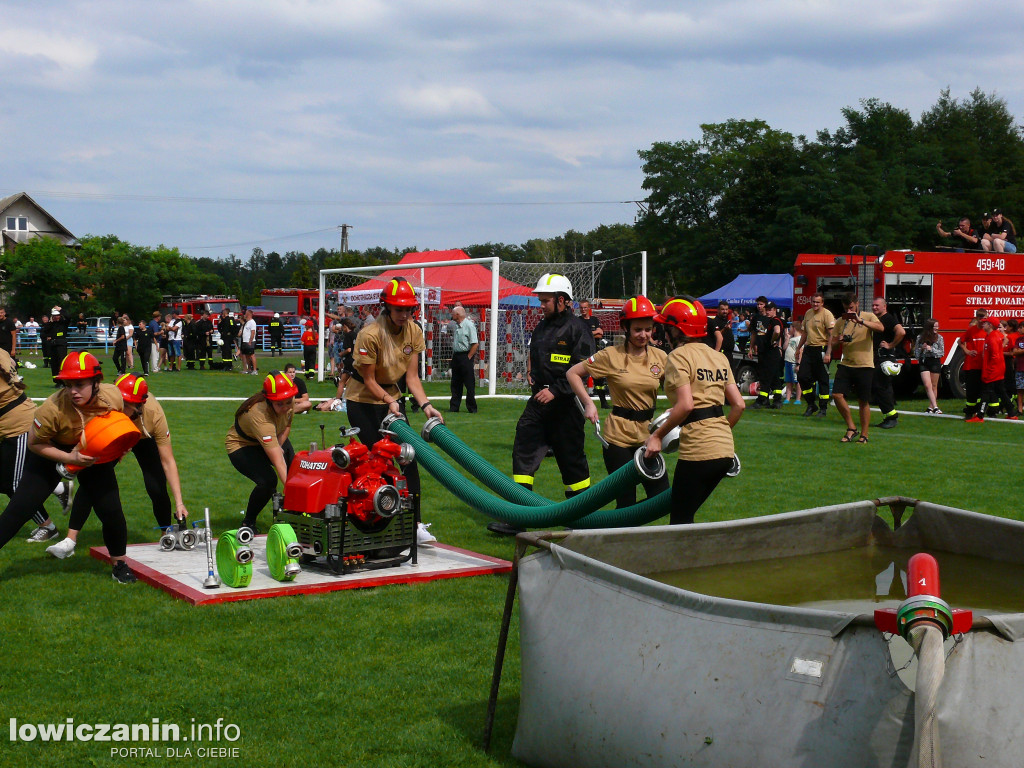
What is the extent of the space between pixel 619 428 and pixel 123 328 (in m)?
26.2

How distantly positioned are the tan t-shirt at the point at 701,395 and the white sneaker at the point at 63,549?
14.2 ft

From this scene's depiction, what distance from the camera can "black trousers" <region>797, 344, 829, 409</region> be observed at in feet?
57.2

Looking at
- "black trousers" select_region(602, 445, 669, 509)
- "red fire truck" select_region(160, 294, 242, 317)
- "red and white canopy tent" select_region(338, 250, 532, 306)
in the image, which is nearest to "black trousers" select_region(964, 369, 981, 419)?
"black trousers" select_region(602, 445, 669, 509)

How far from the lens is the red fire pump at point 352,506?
680 cm

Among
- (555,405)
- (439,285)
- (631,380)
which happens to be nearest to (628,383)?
(631,380)

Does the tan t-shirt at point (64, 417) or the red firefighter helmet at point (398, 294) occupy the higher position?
the red firefighter helmet at point (398, 294)

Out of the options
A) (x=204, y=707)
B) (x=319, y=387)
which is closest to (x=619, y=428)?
(x=204, y=707)

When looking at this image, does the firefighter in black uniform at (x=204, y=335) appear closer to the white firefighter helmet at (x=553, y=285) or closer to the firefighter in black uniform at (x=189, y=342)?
the firefighter in black uniform at (x=189, y=342)

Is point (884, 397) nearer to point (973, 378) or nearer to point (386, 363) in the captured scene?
point (973, 378)

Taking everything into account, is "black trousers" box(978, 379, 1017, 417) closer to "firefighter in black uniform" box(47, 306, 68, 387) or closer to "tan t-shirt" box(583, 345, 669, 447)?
"tan t-shirt" box(583, 345, 669, 447)

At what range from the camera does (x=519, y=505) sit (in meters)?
6.74

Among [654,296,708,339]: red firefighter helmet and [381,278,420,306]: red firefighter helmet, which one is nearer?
[654,296,708,339]: red firefighter helmet

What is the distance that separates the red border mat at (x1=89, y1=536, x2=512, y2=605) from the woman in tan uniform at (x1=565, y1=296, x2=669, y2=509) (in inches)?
45.0

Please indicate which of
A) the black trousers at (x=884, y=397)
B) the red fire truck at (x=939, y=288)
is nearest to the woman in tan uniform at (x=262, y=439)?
the black trousers at (x=884, y=397)
